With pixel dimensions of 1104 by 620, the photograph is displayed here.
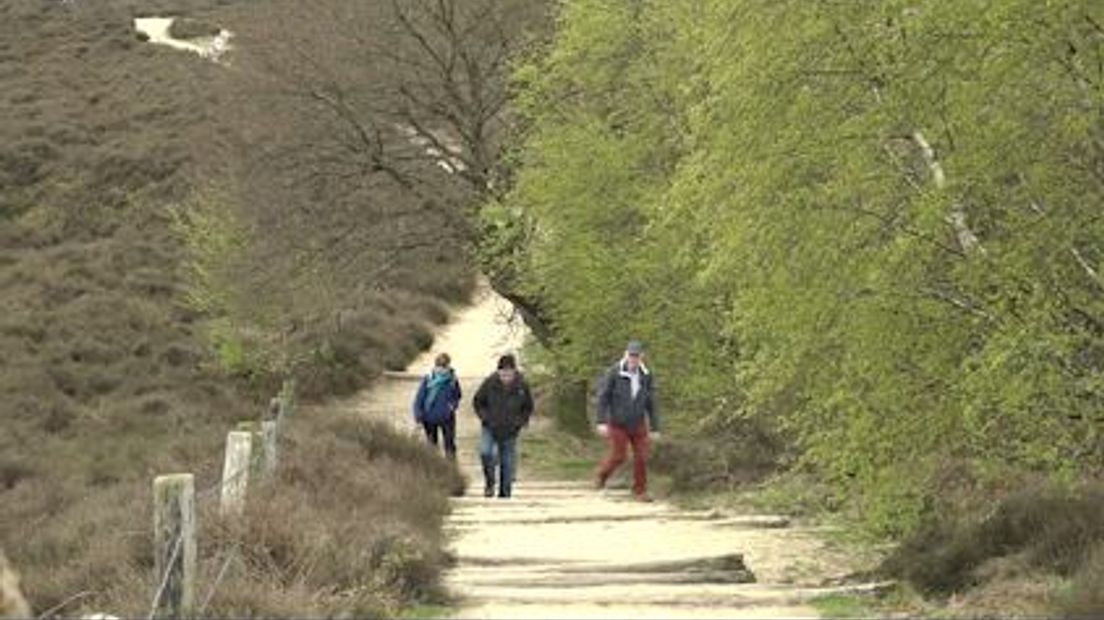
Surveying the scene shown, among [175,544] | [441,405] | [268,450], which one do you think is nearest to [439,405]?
[441,405]

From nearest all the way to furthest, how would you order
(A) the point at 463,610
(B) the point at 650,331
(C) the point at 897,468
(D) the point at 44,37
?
(A) the point at 463,610
(C) the point at 897,468
(B) the point at 650,331
(D) the point at 44,37

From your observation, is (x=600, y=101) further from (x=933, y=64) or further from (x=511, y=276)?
(x=933, y=64)

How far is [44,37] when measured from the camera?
62531 millimetres

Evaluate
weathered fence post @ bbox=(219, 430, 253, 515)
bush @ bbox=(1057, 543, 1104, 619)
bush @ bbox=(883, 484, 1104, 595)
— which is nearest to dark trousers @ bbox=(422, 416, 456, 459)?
weathered fence post @ bbox=(219, 430, 253, 515)

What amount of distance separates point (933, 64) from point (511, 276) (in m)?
14.3

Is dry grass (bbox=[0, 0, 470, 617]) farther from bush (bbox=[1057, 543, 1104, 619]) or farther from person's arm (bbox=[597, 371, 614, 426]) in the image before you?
bush (bbox=[1057, 543, 1104, 619])

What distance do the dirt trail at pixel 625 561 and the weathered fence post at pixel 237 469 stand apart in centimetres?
160

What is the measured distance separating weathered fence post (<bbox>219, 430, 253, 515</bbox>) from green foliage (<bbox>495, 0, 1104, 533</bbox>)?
3882mm

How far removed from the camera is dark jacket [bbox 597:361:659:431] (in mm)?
15188

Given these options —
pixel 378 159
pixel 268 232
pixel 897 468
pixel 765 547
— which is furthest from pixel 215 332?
pixel 897 468

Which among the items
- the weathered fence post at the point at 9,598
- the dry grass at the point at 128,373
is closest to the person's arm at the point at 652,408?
the dry grass at the point at 128,373

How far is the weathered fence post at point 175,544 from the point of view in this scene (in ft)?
22.6

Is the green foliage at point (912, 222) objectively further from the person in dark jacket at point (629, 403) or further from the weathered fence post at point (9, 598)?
the weathered fence post at point (9, 598)

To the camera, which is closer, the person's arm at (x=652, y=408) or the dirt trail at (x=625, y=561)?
the dirt trail at (x=625, y=561)
